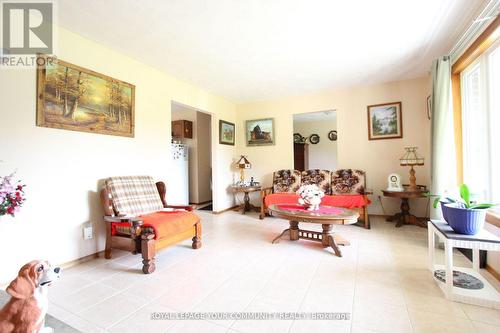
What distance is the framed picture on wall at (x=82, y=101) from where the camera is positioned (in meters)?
2.20

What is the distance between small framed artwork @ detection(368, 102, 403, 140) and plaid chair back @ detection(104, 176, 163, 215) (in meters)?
3.94

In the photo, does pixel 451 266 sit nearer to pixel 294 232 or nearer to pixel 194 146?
pixel 294 232

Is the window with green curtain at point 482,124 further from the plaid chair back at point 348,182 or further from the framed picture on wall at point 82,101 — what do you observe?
the framed picture on wall at point 82,101

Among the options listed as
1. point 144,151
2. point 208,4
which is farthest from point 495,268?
point 144,151

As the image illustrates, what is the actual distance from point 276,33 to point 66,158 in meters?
2.64

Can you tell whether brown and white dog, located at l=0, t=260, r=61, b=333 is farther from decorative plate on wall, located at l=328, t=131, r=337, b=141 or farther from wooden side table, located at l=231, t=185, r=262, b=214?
decorative plate on wall, located at l=328, t=131, r=337, b=141

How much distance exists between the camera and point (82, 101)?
2461 mm

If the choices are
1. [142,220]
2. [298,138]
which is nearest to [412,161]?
[298,138]

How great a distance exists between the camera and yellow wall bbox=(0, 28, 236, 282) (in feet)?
6.50

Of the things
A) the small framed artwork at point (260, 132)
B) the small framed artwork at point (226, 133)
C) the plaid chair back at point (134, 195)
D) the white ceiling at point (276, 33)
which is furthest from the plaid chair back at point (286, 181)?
the plaid chair back at point (134, 195)

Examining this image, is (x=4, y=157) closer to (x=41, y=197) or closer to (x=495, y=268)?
(x=41, y=197)

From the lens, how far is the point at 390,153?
4168 mm

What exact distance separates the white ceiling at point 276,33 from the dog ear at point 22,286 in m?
2.22

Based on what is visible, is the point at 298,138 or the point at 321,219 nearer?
the point at 321,219
